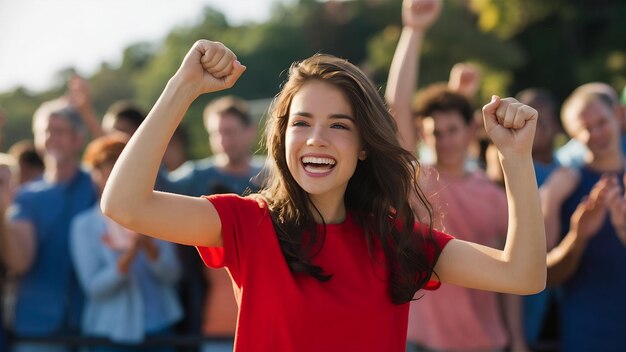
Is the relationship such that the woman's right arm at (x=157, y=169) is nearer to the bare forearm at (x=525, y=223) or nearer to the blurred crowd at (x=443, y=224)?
the bare forearm at (x=525, y=223)

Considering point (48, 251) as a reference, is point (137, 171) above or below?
above

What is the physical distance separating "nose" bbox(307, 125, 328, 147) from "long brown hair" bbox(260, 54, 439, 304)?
15 centimetres

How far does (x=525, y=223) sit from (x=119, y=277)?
2.96 metres

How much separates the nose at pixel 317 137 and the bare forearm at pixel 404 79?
192cm

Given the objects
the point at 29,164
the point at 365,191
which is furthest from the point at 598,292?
the point at 29,164

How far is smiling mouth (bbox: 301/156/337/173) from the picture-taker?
276cm

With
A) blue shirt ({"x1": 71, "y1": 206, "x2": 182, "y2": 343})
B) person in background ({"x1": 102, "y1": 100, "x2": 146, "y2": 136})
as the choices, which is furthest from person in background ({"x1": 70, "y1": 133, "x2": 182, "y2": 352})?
person in background ({"x1": 102, "y1": 100, "x2": 146, "y2": 136})

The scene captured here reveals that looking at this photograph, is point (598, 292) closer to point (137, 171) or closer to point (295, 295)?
point (295, 295)

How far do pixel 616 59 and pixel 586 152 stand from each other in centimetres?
1841

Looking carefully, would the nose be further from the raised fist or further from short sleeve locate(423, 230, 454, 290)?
the raised fist

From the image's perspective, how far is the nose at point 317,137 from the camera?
273cm

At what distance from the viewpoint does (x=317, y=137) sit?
2.74 metres

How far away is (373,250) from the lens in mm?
2844

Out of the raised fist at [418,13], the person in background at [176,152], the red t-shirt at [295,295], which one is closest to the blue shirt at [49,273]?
the person in background at [176,152]
